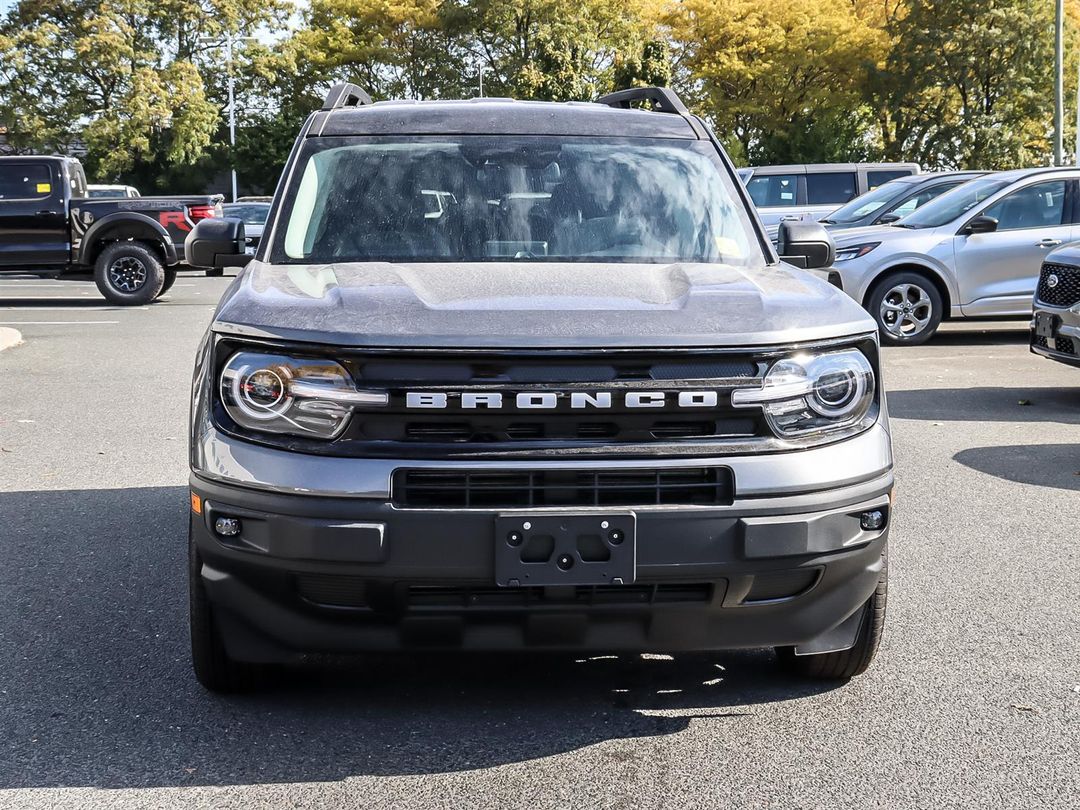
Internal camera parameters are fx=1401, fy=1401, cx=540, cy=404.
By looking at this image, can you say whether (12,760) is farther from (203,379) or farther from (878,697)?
(878,697)

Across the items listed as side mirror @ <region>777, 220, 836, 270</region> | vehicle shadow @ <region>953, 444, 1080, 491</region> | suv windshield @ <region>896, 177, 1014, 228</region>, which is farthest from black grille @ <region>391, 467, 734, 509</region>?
suv windshield @ <region>896, 177, 1014, 228</region>

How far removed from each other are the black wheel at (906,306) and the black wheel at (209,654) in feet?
35.6

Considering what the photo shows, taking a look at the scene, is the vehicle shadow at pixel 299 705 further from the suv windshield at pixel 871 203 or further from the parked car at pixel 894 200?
the suv windshield at pixel 871 203

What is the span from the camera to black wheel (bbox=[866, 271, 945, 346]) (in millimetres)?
13883

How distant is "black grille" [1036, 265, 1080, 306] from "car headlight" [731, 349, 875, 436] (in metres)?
6.54

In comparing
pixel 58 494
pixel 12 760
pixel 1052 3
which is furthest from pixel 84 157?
pixel 12 760

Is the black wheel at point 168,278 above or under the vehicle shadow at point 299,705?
above

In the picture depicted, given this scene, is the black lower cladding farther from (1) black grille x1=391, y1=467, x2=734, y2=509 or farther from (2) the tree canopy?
(2) the tree canopy

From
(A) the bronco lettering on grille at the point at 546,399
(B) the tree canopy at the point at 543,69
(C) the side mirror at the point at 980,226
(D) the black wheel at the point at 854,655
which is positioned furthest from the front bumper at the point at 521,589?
(B) the tree canopy at the point at 543,69

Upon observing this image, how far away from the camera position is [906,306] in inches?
550

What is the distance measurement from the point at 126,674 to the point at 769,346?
85.4 inches

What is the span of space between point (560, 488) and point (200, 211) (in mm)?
→ 18086

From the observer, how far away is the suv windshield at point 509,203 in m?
4.51

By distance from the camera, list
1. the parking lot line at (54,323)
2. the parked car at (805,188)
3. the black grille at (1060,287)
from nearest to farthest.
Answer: the black grille at (1060,287)
the parking lot line at (54,323)
the parked car at (805,188)
